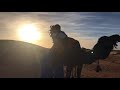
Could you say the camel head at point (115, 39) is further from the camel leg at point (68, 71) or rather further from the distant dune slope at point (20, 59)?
the distant dune slope at point (20, 59)

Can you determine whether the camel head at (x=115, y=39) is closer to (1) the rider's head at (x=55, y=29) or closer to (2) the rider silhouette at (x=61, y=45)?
(2) the rider silhouette at (x=61, y=45)

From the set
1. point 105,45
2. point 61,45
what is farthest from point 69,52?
point 105,45

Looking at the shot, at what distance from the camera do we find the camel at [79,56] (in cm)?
697

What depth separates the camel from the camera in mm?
6969

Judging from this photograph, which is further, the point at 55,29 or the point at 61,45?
the point at 61,45

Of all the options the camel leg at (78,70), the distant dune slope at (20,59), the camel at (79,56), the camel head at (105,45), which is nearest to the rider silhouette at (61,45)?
the camel at (79,56)

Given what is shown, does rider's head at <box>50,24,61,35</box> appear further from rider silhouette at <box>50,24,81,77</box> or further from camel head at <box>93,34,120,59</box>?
camel head at <box>93,34,120,59</box>

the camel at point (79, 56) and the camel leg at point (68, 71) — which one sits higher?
the camel at point (79, 56)

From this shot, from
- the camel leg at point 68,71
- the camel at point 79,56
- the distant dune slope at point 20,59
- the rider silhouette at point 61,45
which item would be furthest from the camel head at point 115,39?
the distant dune slope at point 20,59

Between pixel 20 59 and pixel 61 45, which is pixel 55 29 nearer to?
pixel 61 45

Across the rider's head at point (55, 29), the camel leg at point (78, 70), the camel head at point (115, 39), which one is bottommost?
the camel leg at point (78, 70)

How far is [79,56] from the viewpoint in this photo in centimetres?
700

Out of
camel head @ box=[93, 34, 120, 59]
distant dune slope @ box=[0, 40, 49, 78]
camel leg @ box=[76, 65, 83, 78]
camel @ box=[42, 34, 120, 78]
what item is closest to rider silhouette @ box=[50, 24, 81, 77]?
camel @ box=[42, 34, 120, 78]

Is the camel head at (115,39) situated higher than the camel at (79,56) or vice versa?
the camel head at (115,39)
